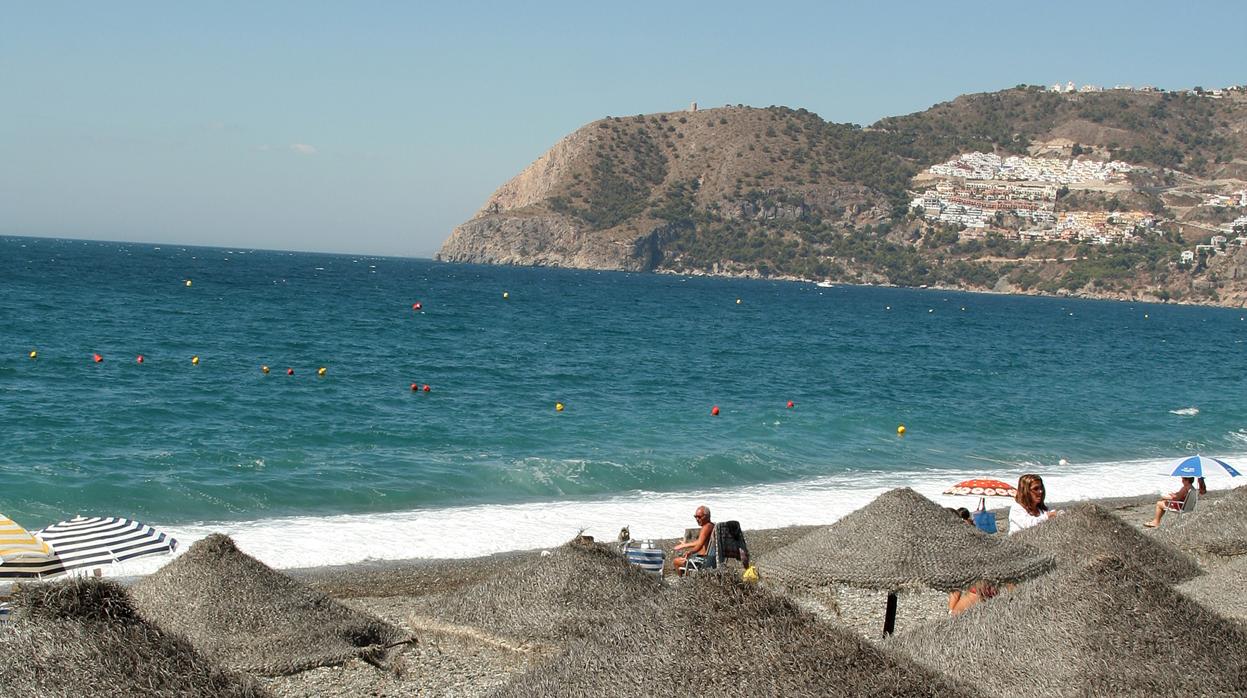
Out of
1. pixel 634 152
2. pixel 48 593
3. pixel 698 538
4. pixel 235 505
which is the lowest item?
pixel 235 505

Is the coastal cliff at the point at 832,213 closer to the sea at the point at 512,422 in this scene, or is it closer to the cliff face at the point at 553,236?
the cliff face at the point at 553,236

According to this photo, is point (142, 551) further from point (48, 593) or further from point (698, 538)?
point (48, 593)

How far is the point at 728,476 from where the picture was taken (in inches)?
832

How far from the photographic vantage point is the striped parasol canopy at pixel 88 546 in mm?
9594

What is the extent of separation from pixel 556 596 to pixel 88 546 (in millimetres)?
4493

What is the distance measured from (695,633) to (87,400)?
24.6 meters

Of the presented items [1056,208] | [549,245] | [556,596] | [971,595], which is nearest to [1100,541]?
[971,595]

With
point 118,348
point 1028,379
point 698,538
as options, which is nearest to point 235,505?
point 698,538

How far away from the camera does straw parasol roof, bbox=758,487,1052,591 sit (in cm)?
1052

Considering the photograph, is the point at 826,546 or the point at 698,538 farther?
the point at 698,538

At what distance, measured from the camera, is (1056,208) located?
180 m

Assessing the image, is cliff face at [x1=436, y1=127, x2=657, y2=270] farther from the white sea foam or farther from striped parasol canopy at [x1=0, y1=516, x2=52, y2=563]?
striped parasol canopy at [x1=0, y1=516, x2=52, y2=563]

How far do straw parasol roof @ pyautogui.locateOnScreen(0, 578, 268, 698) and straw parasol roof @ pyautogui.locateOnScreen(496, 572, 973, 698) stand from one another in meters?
1.48

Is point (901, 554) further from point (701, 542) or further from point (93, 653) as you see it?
point (93, 653)
